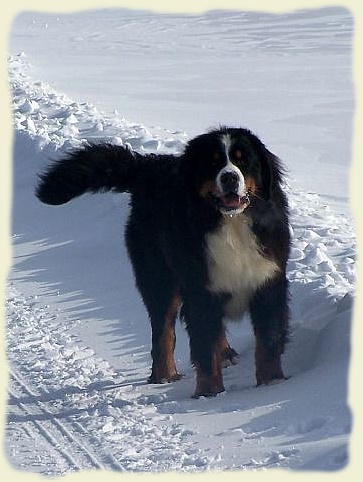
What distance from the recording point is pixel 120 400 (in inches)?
245

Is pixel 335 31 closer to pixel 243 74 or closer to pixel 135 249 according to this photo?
pixel 243 74

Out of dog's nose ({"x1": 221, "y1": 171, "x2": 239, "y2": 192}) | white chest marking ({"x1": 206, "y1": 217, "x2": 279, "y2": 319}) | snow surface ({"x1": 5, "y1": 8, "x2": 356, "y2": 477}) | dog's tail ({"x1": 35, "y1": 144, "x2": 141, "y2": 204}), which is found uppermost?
dog's nose ({"x1": 221, "y1": 171, "x2": 239, "y2": 192})

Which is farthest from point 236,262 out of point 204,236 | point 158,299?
point 158,299

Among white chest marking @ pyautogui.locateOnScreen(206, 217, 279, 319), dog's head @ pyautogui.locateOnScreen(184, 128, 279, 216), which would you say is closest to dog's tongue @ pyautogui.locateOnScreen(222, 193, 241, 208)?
dog's head @ pyautogui.locateOnScreen(184, 128, 279, 216)

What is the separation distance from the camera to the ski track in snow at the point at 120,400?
16.6 ft

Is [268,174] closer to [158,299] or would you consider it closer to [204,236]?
[204,236]

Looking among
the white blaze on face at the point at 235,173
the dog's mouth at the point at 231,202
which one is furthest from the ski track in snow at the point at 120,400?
the white blaze on face at the point at 235,173

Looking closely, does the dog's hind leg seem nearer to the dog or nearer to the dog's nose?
the dog

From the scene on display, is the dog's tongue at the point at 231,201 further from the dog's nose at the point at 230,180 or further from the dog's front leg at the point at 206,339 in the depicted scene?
the dog's front leg at the point at 206,339

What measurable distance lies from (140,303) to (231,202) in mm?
2549

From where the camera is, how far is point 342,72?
19.2 meters

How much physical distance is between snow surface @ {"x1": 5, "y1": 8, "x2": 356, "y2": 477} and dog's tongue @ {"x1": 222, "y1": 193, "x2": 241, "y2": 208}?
99 centimetres

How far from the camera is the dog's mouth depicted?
580 cm

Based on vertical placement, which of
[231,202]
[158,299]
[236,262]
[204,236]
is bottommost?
[158,299]
